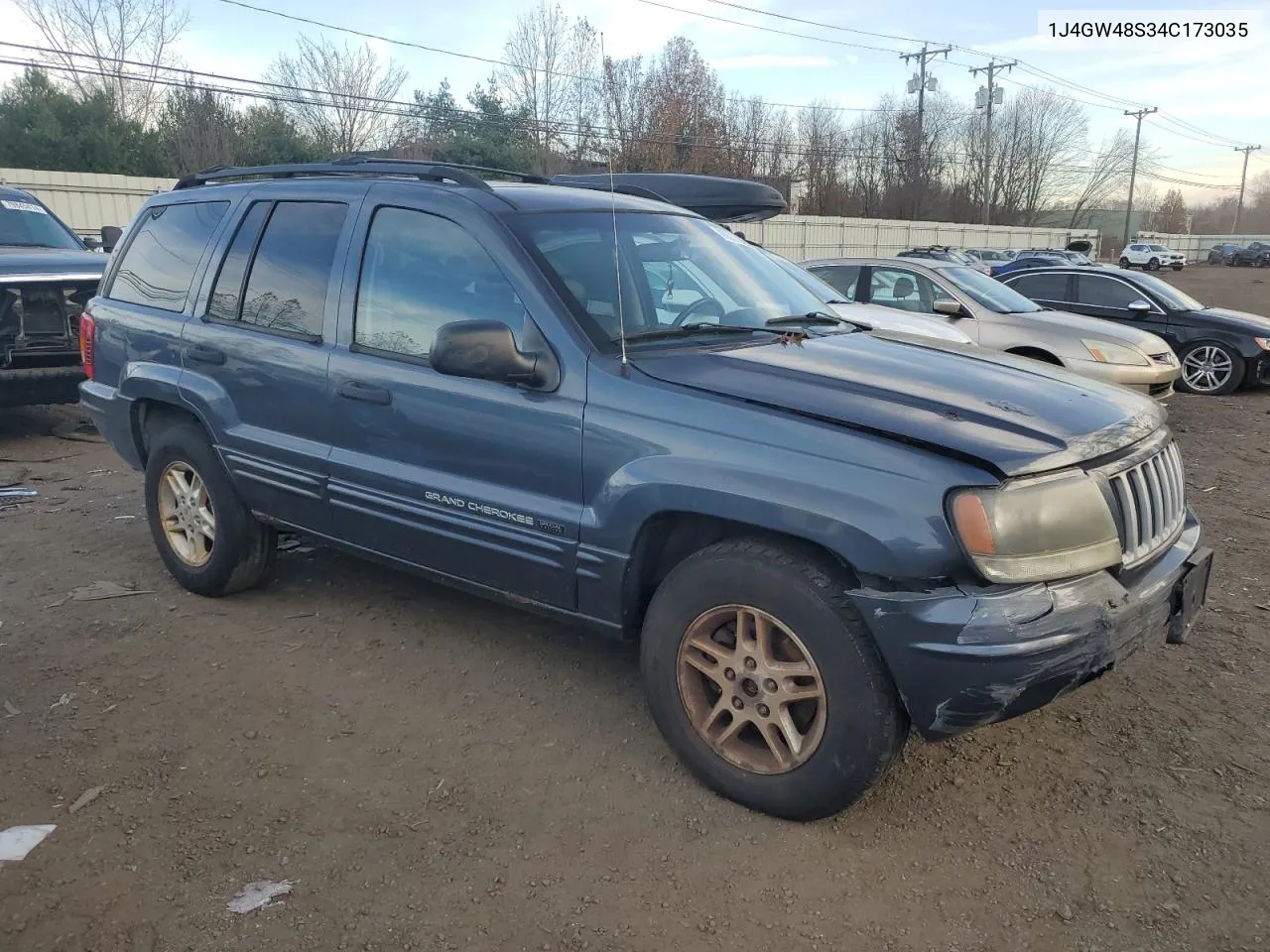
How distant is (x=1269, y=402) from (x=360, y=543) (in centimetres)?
1086

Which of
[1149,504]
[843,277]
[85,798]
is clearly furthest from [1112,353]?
[85,798]

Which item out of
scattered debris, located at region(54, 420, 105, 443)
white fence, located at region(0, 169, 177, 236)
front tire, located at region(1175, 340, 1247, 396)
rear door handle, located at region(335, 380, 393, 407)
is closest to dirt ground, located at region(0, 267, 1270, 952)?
rear door handle, located at region(335, 380, 393, 407)

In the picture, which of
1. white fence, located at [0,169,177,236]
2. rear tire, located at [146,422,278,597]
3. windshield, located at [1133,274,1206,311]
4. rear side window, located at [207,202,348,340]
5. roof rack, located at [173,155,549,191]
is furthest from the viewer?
white fence, located at [0,169,177,236]

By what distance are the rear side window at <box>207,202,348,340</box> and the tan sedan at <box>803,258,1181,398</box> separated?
558cm

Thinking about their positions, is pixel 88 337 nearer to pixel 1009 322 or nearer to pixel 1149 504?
pixel 1149 504

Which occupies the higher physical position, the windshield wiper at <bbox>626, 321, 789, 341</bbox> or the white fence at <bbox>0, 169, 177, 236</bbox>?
the white fence at <bbox>0, 169, 177, 236</bbox>

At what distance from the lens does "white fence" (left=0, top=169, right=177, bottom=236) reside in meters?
20.0

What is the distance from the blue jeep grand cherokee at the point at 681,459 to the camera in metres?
2.59

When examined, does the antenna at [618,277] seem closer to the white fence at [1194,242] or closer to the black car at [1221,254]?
the black car at [1221,254]

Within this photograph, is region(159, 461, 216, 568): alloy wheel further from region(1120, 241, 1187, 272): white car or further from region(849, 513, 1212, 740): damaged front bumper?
region(1120, 241, 1187, 272): white car

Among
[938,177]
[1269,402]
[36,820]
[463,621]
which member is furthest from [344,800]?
[938,177]

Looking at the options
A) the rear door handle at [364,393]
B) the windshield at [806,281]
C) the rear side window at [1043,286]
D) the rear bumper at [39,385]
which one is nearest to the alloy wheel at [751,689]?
the rear door handle at [364,393]

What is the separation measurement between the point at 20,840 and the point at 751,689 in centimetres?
220

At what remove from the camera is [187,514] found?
4.68 metres
